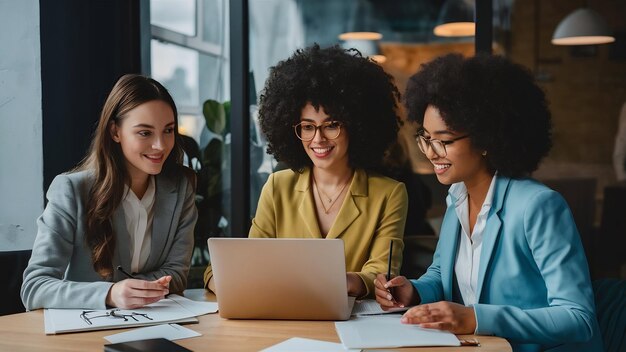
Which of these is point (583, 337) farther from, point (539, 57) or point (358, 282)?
point (539, 57)

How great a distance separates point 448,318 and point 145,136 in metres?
1.41

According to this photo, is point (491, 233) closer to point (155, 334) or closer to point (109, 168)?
point (155, 334)

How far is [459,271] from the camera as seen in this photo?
2.20m

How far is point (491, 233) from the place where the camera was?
1981 millimetres

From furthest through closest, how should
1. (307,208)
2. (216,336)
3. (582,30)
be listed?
1. (582,30)
2. (307,208)
3. (216,336)

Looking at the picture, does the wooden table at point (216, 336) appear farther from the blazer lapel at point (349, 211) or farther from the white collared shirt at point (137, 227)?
the blazer lapel at point (349, 211)

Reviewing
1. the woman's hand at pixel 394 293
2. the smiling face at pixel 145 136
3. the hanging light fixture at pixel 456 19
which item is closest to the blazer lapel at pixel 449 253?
the woman's hand at pixel 394 293

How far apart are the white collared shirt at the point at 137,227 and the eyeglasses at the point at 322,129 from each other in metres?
0.69

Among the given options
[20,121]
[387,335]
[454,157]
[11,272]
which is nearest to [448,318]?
[387,335]

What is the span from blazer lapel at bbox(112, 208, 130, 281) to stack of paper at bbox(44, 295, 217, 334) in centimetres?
43

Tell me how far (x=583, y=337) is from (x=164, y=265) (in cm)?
153

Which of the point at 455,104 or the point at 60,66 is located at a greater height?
the point at 60,66

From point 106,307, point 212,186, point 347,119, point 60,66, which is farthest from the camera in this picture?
point 212,186

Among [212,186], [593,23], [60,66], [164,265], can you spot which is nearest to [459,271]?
[164,265]
